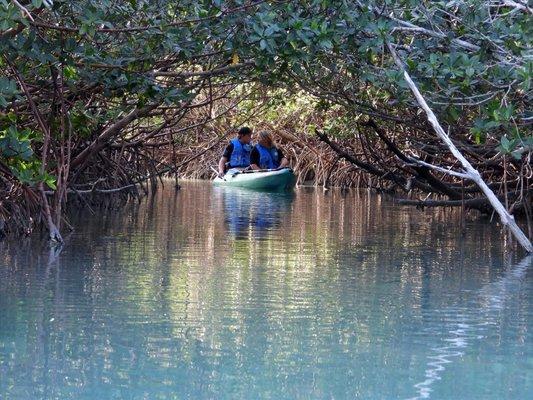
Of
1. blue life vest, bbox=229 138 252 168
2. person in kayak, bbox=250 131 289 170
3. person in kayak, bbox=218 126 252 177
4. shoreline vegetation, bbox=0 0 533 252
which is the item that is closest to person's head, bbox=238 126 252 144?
person in kayak, bbox=218 126 252 177

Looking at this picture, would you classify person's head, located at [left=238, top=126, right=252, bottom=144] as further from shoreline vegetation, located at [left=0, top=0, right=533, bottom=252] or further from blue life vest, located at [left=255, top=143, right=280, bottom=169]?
shoreline vegetation, located at [left=0, top=0, right=533, bottom=252]

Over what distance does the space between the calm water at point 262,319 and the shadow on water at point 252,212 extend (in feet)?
2.34

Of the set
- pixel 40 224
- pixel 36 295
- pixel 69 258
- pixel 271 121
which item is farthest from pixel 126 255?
pixel 271 121

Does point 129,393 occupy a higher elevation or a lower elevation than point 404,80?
lower

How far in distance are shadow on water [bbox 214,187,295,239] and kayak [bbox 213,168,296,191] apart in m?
0.48

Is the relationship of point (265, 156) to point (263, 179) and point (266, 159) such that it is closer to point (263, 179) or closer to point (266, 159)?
point (266, 159)

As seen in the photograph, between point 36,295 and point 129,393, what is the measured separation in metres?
1.83

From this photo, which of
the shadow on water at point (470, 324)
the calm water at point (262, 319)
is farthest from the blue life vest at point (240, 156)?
the shadow on water at point (470, 324)

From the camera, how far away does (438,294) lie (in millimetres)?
5559

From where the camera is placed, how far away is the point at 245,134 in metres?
18.7

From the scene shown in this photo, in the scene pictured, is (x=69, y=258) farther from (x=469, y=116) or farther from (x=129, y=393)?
(x=469, y=116)

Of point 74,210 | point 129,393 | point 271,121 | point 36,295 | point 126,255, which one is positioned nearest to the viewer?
point 129,393

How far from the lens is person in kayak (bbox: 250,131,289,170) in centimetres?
1989

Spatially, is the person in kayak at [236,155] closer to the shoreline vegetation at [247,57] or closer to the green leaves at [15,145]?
the shoreline vegetation at [247,57]
